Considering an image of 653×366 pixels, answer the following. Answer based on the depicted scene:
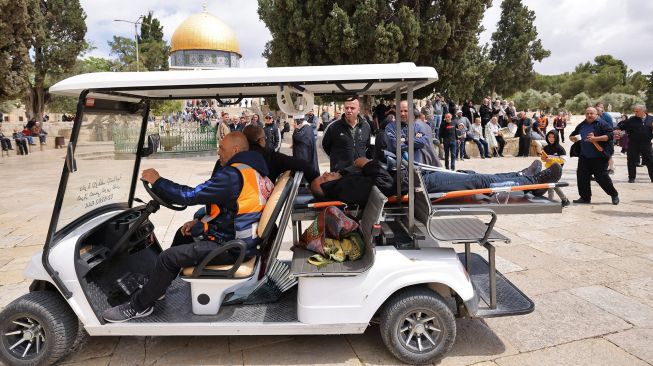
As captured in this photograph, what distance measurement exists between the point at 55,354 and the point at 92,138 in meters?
1.54

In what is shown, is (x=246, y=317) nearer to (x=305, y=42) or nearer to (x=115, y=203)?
(x=115, y=203)

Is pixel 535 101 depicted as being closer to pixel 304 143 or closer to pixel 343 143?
pixel 304 143

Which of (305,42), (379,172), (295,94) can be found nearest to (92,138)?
(295,94)

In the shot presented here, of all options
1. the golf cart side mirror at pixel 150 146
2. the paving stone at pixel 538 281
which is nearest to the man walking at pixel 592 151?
the paving stone at pixel 538 281

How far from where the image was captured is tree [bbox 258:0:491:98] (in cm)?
1900

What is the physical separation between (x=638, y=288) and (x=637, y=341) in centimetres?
126

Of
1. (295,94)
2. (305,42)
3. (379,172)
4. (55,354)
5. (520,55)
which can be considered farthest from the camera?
(520,55)

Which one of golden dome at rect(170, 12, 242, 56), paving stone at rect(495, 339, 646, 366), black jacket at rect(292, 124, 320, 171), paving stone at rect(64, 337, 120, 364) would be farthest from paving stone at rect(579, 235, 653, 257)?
golden dome at rect(170, 12, 242, 56)

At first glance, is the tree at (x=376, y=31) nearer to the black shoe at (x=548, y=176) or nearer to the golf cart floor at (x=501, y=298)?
the black shoe at (x=548, y=176)

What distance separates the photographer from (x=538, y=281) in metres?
4.72

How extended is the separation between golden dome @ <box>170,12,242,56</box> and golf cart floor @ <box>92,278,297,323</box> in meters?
47.3

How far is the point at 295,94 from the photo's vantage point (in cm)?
344

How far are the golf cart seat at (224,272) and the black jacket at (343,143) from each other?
8.30 ft

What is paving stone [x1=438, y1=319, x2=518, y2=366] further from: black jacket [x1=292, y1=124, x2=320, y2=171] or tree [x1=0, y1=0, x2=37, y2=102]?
tree [x1=0, y1=0, x2=37, y2=102]
